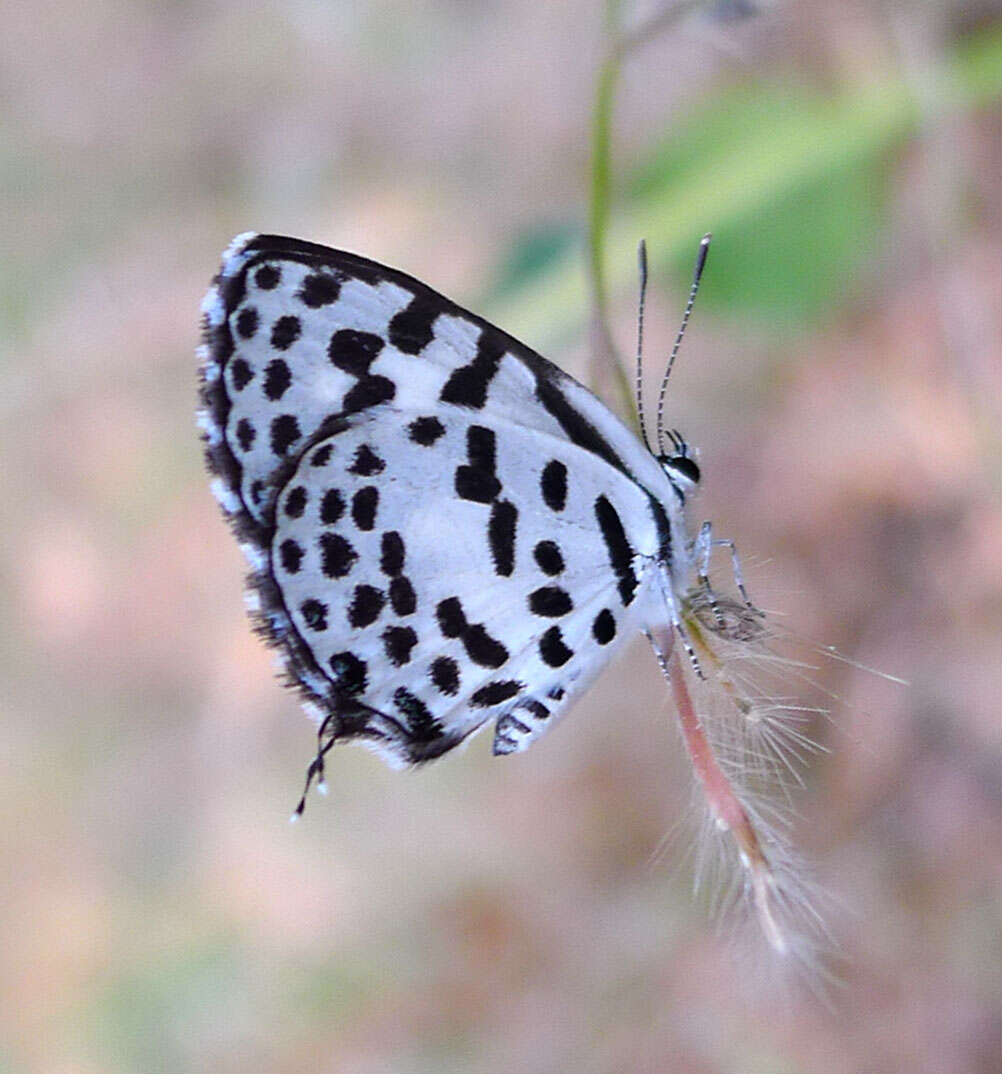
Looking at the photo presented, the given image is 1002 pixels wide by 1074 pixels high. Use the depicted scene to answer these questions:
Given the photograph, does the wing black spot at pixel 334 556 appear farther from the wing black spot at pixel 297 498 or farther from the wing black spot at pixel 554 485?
the wing black spot at pixel 554 485

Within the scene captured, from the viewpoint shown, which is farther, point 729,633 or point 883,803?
point 883,803

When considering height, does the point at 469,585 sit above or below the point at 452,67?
below

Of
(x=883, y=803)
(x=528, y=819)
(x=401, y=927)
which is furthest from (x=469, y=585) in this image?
(x=401, y=927)

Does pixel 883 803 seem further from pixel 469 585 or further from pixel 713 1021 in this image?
pixel 469 585

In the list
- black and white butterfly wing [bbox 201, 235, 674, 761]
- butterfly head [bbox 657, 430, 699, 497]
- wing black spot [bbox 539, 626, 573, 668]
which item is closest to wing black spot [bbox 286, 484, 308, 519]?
black and white butterfly wing [bbox 201, 235, 674, 761]

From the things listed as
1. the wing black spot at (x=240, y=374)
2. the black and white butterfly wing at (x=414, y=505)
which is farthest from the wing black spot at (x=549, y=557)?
the wing black spot at (x=240, y=374)

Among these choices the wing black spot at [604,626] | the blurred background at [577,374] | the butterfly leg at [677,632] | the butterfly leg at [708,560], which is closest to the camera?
the butterfly leg at [677,632]

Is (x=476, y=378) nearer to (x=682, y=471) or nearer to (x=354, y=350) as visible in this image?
(x=354, y=350)
